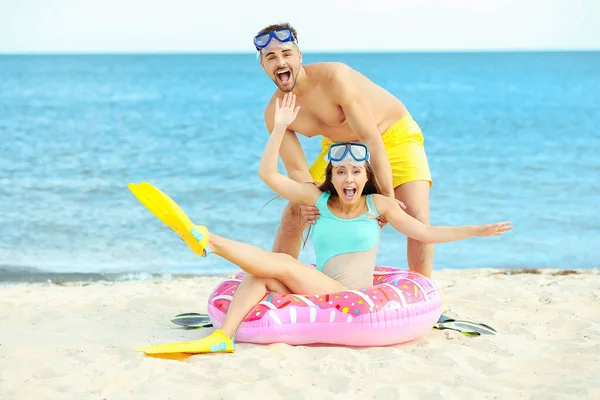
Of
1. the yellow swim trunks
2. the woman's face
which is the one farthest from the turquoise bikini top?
the yellow swim trunks

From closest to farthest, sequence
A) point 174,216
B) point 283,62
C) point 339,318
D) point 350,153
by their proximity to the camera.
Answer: point 174,216, point 339,318, point 350,153, point 283,62

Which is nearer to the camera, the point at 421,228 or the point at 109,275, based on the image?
the point at 421,228

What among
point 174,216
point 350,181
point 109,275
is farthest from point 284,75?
point 109,275

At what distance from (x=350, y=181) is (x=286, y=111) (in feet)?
1.71

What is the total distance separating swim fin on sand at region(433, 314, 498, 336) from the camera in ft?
16.8

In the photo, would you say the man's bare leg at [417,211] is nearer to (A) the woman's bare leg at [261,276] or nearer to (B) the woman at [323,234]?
(B) the woman at [323,234]

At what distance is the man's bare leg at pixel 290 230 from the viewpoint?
537cm

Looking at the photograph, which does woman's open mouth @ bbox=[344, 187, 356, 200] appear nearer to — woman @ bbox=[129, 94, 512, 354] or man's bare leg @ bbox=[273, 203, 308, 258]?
woman @ bbox=[129, 94, 512, 354]

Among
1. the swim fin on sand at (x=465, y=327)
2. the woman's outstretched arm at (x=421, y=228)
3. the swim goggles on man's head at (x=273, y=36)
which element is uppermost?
the swim goggles on man's head at (x=273, y=36)

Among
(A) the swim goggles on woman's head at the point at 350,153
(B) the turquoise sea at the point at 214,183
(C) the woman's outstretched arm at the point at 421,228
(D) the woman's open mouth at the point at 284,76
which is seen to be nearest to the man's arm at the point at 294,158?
(D) the woman's open mouth at the point at 284,76

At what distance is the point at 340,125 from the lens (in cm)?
523

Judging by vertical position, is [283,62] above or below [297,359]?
above

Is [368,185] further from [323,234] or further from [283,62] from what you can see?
[283,62]

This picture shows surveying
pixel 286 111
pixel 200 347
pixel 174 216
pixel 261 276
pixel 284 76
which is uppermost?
pixel 284 76
